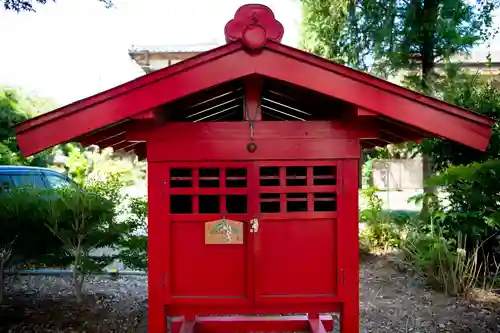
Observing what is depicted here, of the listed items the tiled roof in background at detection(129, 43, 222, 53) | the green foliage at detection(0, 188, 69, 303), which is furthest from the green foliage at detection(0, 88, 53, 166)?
the green foliage at detection(0, 188, 69, 303)

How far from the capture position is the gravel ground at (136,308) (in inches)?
214

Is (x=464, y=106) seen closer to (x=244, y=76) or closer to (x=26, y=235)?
(x=244, y=76)

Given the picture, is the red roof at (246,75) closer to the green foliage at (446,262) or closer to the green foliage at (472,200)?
the green foliage at (472,200)

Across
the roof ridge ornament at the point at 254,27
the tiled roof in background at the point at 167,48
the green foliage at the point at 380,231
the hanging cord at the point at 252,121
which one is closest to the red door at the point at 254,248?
the hanging cord at the point at 252,121

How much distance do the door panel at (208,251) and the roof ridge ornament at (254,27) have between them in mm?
925

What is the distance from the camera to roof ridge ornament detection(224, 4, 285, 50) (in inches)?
107

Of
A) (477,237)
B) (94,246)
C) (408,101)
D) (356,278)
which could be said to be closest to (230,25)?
(408,101)

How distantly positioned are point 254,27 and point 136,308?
4.81 metres

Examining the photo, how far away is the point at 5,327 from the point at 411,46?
27.5 ft

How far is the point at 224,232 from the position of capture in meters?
3.24

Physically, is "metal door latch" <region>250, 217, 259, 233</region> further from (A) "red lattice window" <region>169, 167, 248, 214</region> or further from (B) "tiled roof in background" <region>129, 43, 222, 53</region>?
(B) "tiled roof in background" <region>129, 43, 222, 53</region>

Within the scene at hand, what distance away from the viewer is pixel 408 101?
2.87 meters

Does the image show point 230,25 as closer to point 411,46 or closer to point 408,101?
point 408,101

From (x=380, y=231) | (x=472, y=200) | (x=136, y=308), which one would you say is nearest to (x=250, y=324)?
(x=136, y=308)
